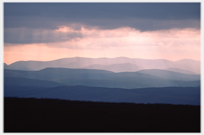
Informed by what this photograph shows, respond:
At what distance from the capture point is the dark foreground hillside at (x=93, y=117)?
40.1ft

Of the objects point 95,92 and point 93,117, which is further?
point 95,92

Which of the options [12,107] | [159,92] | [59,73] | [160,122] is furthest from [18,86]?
[160,122]

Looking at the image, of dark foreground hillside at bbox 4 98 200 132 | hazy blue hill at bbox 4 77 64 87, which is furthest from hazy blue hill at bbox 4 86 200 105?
dark foreground hillside at bbox 4 98 200 132

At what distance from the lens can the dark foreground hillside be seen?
40.1 ft

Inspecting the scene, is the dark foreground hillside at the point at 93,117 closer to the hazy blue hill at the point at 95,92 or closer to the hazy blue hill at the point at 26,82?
the hazy blue hill at the point at 95,92

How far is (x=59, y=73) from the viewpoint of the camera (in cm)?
9675

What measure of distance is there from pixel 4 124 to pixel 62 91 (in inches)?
2774

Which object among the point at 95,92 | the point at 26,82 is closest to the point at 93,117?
the point at 95,92

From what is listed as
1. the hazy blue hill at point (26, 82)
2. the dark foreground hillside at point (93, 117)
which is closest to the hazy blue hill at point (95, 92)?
the hazy blue hill at point (26, 82)

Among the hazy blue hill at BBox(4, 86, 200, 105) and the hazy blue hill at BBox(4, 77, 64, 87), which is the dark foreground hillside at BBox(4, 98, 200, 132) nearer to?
the hazy blue hill at BBox(4, 86, 200, 105)

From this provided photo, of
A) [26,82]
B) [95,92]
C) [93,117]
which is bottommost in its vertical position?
[95,92]

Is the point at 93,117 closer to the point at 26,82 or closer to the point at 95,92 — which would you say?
the point at 95,92

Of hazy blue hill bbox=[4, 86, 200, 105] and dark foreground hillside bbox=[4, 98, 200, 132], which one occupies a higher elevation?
dark foreground hillside bbox=[4, 98, 200, 132]

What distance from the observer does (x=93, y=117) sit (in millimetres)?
14023
